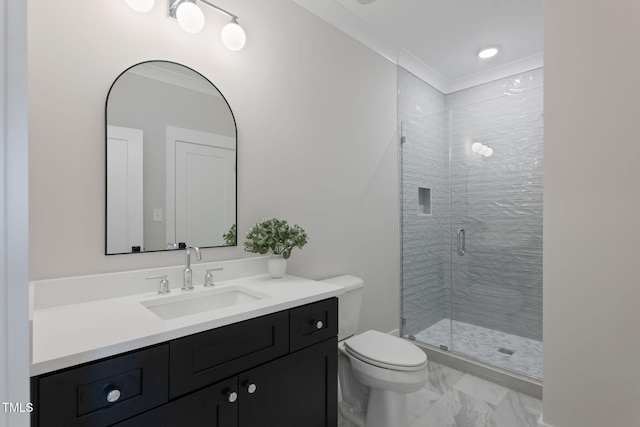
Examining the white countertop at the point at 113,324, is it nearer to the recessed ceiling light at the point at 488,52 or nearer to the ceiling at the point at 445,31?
the ceiling at the point at 445,31

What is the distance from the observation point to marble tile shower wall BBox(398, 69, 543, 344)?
279 centimetres

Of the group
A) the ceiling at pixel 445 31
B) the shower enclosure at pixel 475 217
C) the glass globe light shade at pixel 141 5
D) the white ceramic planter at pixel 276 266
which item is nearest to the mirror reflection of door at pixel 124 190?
the glass globe light shade at pixel 141 5

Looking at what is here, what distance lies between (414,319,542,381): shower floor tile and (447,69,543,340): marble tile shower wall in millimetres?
91

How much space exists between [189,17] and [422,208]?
237 centimetres

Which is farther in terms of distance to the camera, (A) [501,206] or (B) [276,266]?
(A) [501,206]

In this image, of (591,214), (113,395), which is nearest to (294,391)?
(113,395)

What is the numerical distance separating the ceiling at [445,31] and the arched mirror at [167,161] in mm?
1043

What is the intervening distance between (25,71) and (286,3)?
1871 mm

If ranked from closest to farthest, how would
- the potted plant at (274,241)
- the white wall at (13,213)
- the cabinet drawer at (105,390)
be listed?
the white wall at (13,213) < the cabinet drawer at (105,390) < the potted plant at (274,241)

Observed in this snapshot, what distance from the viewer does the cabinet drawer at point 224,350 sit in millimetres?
982

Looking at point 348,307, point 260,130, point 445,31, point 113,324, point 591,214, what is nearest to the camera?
point 113,324

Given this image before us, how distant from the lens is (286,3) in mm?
1985

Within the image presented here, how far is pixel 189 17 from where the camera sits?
1440 millimetres

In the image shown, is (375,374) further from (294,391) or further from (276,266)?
(276,266)
